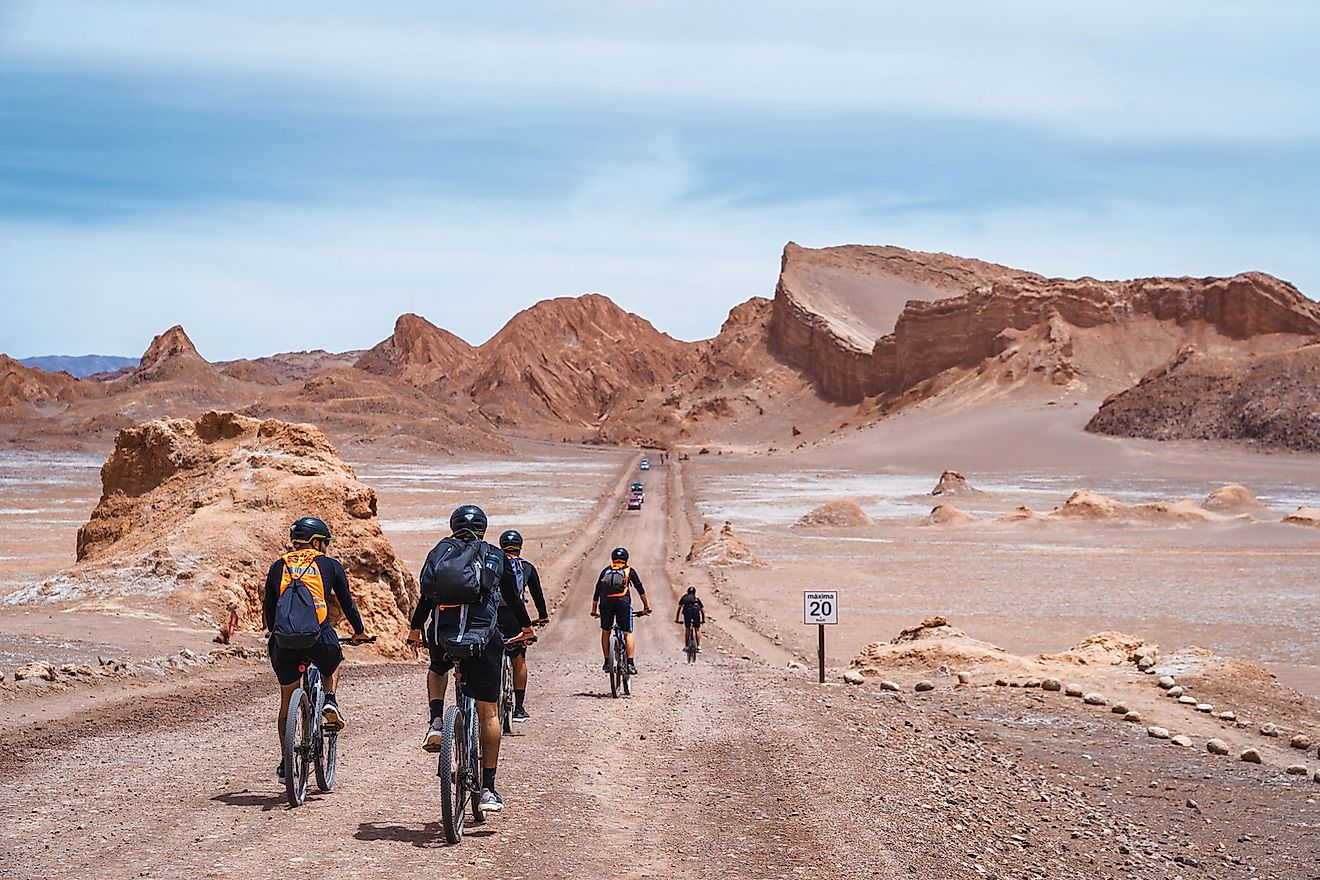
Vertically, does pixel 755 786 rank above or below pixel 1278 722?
above

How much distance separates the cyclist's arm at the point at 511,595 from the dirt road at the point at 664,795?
3.74ft

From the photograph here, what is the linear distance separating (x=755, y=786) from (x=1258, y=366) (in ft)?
367

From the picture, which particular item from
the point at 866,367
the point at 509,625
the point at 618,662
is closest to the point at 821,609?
the point at 618,662

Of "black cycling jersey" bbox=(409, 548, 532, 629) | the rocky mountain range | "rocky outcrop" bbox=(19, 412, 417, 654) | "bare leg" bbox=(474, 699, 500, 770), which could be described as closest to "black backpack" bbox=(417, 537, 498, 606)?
"black cycling jersey" bbox=(409, 548, 532, 629)

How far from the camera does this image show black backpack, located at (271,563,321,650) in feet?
24.7

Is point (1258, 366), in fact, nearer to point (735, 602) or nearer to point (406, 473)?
point (406, 473)

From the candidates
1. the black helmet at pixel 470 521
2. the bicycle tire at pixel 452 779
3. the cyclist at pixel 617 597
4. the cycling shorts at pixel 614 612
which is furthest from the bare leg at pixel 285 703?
the cycling shorts at pixel 614 612

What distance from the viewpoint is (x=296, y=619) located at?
297 inches

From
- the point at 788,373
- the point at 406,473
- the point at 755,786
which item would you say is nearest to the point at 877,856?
the point at 755,786

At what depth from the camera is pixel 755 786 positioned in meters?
8.68

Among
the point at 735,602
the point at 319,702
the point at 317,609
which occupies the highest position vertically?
the point at 317,609

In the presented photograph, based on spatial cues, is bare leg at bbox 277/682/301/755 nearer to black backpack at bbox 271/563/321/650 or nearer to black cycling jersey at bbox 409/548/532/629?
black backpack at bbox 271/563/321/650

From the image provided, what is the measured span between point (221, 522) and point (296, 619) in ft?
37.8

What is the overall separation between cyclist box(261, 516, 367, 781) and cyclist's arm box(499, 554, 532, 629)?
995mm
